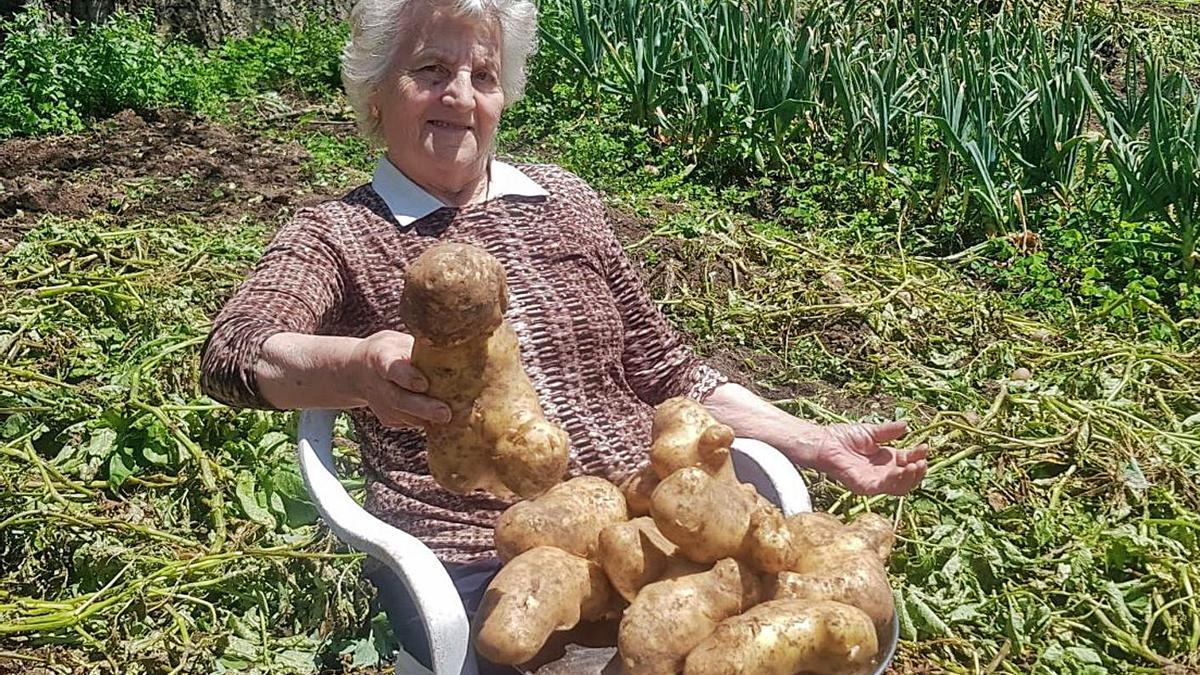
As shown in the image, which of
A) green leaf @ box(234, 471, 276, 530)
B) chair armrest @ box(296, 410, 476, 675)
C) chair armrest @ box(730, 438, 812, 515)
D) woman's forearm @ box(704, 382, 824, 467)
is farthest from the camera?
green leaf @ box(234, 471, 276, 530)

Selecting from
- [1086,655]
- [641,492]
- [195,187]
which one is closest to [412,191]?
[641,492]

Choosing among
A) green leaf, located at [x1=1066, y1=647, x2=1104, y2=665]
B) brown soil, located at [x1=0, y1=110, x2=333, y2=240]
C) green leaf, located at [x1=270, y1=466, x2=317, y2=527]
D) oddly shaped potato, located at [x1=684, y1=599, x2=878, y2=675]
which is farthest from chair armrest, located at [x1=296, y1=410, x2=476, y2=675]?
brown soil, located at [x1=0, y1=110, x2=333, y2=240]

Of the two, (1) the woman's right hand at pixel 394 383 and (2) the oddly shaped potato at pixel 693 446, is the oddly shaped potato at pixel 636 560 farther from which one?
(1) the woman's right hand at pixel 394 383

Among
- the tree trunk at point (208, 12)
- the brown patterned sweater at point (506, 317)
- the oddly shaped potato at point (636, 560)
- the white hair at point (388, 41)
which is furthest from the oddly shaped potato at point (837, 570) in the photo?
the tree trunk at point (208, 12)

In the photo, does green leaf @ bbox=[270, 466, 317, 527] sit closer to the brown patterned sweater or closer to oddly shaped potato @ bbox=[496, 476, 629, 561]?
A: the brown patterned sweater

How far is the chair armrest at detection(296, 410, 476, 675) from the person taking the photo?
4.91 ft

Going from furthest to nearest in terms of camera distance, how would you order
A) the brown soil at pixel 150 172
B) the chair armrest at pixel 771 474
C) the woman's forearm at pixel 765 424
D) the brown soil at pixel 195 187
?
the brown soil at pixel 150 172 → the brown soil at pixel 195 187 → the woman's forearm at pixel 765 424 → the chair armrest at pixel 771 474

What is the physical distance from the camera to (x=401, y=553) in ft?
5.10

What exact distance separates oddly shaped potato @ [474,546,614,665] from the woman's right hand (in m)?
0.19

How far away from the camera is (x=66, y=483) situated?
2672mm

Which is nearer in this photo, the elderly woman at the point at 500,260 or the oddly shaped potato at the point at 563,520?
the oddly shaped potato at the point at 563,520

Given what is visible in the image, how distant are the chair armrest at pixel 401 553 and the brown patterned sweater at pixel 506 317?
10 centimetres

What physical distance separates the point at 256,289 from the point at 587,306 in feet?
1.66

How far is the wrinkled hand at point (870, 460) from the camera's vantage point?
72.0 inches
